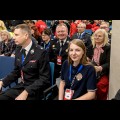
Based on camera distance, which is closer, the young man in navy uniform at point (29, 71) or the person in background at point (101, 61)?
the young man in navy uniform at point (29, 71)

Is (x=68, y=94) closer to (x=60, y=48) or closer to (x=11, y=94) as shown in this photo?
(x=11, y=94)

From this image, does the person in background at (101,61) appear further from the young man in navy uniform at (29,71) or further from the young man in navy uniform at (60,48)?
the young man in navy uniform at (29,71)

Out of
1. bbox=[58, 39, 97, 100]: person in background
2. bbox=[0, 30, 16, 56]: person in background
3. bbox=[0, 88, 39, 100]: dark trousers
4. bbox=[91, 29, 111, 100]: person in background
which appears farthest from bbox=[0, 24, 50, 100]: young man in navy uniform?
bbox=[0, 30, 16, 56]: person in background

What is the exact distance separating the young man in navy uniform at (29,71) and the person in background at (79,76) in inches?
11.8

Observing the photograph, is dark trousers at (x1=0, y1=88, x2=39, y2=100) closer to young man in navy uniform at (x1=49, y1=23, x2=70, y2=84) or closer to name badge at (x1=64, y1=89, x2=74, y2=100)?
name badge at (x1=64, y1=89, x2=74, y2=100)

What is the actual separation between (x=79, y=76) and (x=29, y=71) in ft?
2.19

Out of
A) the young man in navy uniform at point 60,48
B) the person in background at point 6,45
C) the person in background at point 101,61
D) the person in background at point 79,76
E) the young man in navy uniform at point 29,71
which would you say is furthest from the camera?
the person in background at point 6,45

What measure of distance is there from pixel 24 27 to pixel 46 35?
6.37 feet

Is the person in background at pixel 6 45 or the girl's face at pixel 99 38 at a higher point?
the girl's face at pixel 99 38

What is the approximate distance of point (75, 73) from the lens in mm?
2334

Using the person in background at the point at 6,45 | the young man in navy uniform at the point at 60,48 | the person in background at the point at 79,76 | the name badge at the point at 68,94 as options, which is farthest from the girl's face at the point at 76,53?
the person in background at the point at 6,45

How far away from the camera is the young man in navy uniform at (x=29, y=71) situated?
8.27 ft

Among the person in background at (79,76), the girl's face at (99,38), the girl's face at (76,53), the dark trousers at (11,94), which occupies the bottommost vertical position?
the dark trousers at (11,94)
